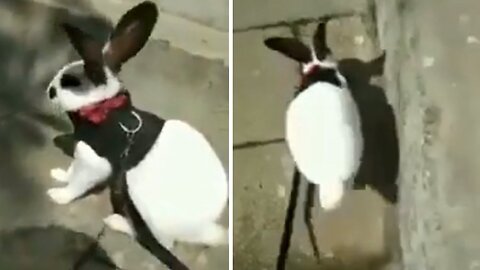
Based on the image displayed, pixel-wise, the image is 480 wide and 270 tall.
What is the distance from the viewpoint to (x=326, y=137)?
4.91 ft

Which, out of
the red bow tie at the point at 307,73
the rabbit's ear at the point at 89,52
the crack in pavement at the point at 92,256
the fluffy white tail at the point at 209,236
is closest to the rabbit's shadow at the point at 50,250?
the crack in pavement at the point at 92,256

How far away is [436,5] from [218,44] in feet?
1.08

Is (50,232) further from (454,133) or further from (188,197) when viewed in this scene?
(454,133)

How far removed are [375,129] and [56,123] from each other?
1.50 ft

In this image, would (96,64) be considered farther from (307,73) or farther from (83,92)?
(307,73)

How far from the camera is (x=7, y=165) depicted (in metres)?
1.38

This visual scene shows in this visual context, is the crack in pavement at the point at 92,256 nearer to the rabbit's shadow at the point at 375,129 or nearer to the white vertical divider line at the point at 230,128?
Answer: the white vertical divider line at the point at 230,128

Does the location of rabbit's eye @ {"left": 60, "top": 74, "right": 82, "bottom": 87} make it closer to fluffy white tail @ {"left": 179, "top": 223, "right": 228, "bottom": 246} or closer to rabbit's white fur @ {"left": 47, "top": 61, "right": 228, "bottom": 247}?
rabbit's white fur @ {"left": 47, "top": 61, "right": 228, "bottom": 247}

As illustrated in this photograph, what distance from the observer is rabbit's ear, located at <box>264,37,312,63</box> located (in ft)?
4.97

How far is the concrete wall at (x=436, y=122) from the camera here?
1435 millimetres

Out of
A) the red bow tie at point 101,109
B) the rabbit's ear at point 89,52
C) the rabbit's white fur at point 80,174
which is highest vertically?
the rabbit's ear at point 89,52

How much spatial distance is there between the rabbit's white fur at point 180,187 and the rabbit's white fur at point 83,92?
96 millimetres

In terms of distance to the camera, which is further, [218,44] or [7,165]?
[218,44]

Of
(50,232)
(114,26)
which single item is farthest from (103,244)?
(114,26)
